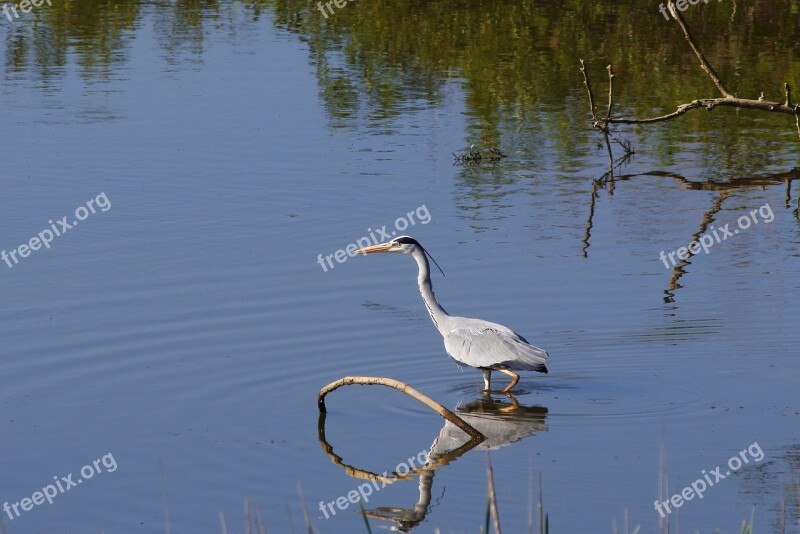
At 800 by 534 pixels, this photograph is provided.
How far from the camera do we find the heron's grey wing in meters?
10.5

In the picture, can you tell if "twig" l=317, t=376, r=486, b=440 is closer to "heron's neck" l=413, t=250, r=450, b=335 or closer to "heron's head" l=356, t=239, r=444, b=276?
"heron's neck" l=413, t=250, r=450, b=335

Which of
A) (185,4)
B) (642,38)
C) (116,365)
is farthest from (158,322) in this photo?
(185,4)

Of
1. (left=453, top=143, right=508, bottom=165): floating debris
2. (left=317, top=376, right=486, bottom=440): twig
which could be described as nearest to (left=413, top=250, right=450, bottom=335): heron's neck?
(left=317, top=376, right=486, bottom=440): twig

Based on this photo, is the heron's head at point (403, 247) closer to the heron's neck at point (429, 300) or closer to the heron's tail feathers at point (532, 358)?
the heron's neck at point (429, 300)

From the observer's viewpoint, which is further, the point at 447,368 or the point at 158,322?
the point at 158,322

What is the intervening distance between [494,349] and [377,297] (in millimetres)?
2467

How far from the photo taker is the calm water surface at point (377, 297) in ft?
29.5

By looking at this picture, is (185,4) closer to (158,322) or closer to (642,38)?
(642,38)

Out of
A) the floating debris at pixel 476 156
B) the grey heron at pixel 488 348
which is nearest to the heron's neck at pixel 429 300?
the grey heron at pixel 488 348

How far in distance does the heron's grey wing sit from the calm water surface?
1.18ft

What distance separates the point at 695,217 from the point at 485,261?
3.29 meters

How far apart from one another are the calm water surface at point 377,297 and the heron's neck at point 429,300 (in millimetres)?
478

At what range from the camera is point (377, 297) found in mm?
12844

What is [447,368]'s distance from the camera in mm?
11406
